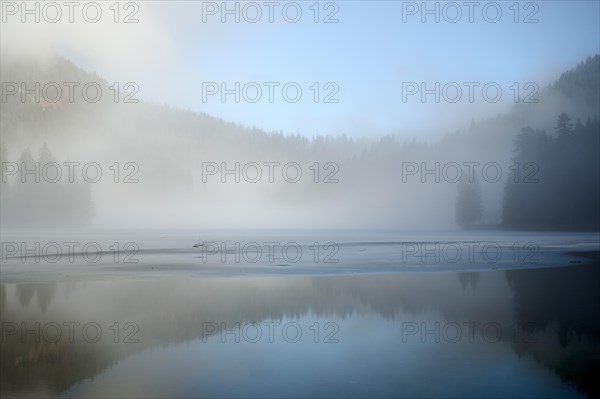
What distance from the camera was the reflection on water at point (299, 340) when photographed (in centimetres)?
1038

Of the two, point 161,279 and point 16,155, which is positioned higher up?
point 16,155

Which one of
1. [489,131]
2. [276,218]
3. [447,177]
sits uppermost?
[489,131]

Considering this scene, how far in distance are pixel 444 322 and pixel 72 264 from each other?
78.3 feet

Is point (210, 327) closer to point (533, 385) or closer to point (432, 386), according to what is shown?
point (432, 386)

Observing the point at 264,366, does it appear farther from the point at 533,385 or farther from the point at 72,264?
the point at 72,264

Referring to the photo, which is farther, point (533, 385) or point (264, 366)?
point (264, 366)

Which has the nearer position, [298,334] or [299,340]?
[299,340]

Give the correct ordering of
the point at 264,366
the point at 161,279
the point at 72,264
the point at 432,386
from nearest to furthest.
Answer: the point at 432,386 → the point at 264,366 → the point at 161,279 → the point at 72,264

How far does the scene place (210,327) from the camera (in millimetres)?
15492

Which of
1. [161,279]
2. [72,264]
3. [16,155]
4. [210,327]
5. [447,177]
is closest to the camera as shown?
[210,327]

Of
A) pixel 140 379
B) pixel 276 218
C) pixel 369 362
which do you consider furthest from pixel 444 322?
pixel 276 218

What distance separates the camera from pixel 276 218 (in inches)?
7357

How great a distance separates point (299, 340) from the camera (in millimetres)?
14047

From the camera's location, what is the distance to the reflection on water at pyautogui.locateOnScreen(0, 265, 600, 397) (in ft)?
34.0
